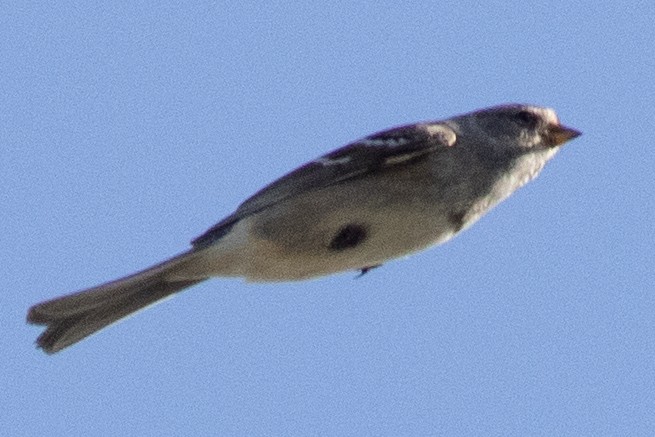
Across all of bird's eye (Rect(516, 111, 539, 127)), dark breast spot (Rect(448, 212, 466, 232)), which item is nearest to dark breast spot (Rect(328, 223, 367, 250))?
dark breast spot (Rect(448, 212, 466, 232))

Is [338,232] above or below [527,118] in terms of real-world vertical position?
below

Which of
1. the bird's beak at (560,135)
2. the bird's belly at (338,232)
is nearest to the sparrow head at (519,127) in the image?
the bird's beak at (560,135)

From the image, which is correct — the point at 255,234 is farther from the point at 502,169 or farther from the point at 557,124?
the point at 557,124

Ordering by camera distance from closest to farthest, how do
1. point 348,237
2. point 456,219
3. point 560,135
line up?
point 348,237
point 456,219
point 560,135

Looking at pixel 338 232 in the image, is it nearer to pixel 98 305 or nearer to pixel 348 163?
pixel 348 163

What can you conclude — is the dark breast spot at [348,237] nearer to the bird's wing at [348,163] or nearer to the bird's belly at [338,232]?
the bird's belly at [338,232]

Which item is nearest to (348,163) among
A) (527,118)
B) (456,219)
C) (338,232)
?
(338,232)

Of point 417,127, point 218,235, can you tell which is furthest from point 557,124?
point 218,235
